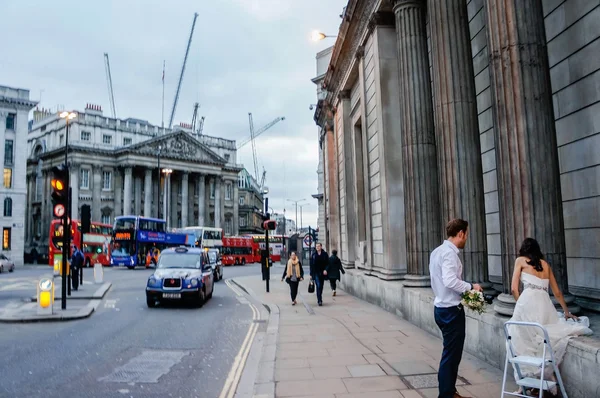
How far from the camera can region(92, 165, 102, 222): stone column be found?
2557 inches

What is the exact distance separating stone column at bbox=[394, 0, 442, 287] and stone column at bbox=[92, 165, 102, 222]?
62.4 m

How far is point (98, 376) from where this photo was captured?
637 cm

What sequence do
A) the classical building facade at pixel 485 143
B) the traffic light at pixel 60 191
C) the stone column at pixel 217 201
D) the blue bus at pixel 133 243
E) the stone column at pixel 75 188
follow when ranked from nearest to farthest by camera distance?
1. the classical building facade at pixel 485 143
2. the traffic light at pixel 60 191
3. the blue bus at pixel 133 243
4. the stone column at pixel 75 188
5. the stone column at pixel 217 201

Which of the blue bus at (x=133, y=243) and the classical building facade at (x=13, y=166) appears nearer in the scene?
the blue bus at (x=133, y=243)

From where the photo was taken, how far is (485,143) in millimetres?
9266

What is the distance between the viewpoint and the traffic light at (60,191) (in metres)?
12.5

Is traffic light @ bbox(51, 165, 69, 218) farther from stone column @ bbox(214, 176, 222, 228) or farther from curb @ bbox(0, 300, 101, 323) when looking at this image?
stone column @ bbox(214, 176, 222, 228)

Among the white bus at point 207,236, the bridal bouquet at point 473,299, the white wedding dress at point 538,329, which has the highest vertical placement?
the white bus at point 207,236

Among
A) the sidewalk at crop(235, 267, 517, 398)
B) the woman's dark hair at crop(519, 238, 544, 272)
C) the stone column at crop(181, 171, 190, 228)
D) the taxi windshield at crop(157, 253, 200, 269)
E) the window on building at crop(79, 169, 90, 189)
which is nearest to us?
the woman's dark hair at crop(519, 238, 544, 272)

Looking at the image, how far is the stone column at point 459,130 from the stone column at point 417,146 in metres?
1.32

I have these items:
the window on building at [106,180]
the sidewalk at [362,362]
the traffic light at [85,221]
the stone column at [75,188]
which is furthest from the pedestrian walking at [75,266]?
the window on building at [106,180]

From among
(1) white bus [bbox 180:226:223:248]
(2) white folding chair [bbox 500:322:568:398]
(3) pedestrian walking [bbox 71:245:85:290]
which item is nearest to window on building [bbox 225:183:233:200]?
(1) white bus [bbox 180:226:223:248]

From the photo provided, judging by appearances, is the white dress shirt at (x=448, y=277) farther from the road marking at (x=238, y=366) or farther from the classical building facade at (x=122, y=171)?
the classical building facade at (x=122, y=171)

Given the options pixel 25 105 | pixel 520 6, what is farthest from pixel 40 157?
pixel 520 6
